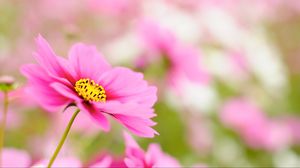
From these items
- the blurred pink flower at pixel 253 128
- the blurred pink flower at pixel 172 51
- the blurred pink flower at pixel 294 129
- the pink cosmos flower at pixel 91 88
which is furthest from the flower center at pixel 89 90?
the blurred pink flower at pixel 294 129

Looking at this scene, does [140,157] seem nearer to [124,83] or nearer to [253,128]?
[124,83]

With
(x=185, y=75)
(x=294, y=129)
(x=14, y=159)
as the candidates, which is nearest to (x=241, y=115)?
(x=294, y=129)

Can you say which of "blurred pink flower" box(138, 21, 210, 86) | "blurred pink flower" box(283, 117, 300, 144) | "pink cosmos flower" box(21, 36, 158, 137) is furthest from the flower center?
"blurred pink flower" box(283, 117, 300, 144)

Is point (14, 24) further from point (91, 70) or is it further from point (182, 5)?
point (91, 70)

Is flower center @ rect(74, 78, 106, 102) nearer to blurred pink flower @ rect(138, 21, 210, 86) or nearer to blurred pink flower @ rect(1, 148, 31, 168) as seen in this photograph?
blurred pink flower @ rect(1, 148, 31, 168)

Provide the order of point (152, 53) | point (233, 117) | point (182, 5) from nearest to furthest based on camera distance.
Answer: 1. point (152, 53)
2. point (233, 117)
3. point (182, 5)

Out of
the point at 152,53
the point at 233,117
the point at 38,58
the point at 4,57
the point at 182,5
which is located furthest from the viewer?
the point at 182,5

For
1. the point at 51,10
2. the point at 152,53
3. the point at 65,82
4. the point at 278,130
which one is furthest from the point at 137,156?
the point at 51,10
